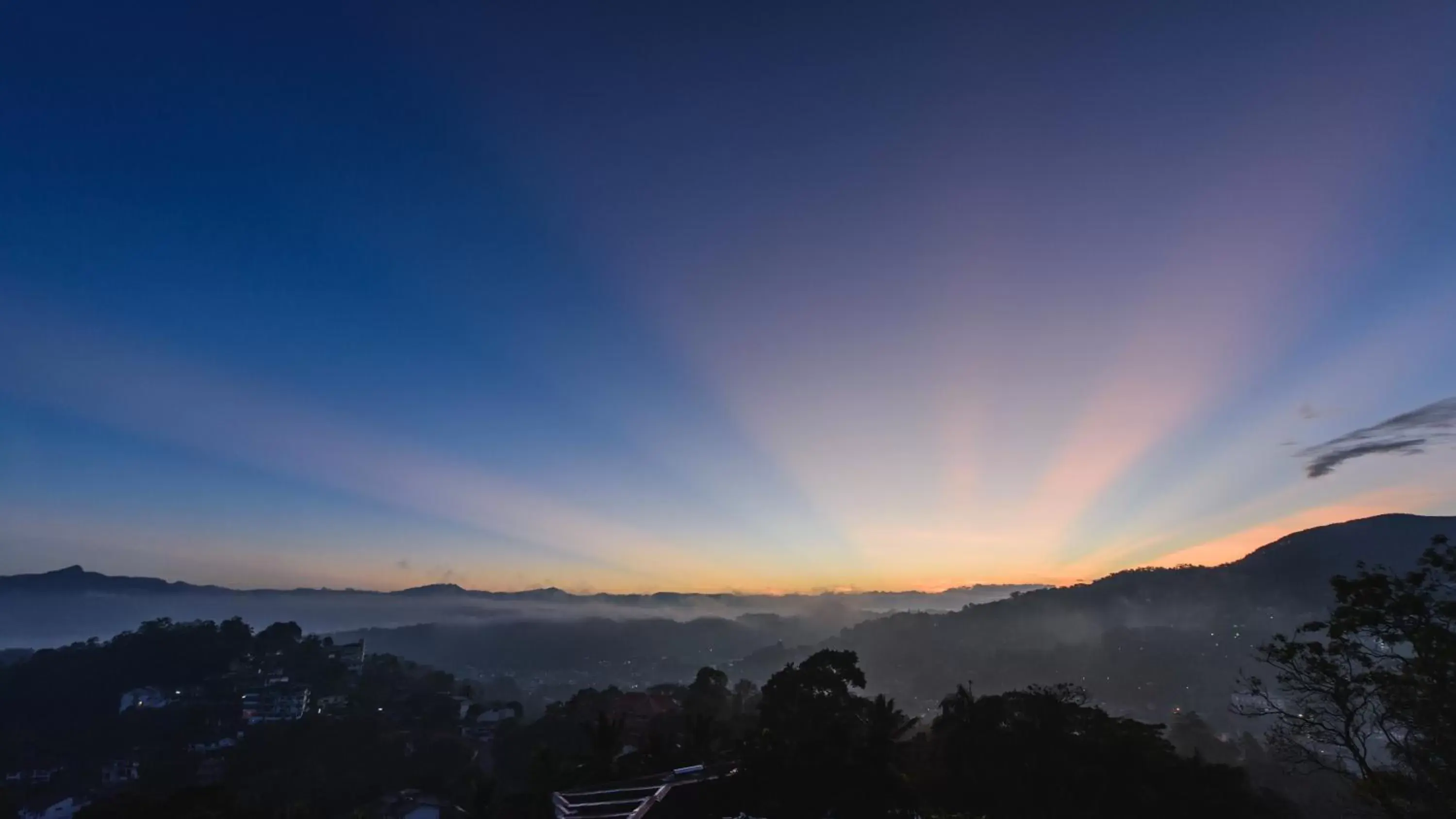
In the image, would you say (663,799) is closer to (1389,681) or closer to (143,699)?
(1389,681)

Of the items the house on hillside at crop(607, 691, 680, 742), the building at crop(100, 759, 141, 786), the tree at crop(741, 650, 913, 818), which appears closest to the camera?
the tree at crop(741, 650, 913, 818)

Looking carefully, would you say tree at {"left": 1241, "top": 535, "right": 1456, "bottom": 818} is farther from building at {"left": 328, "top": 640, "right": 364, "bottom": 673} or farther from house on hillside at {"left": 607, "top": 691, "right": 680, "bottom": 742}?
building at {"left": 328, "top": 640, "right": 364, "bottom": 673}

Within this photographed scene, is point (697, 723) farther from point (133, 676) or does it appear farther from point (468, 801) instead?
point (133, 676)

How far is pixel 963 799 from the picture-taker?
30.6 meters

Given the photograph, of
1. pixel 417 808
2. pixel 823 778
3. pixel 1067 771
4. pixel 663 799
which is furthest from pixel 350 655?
pixel 823 778

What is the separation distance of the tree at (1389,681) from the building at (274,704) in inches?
3836

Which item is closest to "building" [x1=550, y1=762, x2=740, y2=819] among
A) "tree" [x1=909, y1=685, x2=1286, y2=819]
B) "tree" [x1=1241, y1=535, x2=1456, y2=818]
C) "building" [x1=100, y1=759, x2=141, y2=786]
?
"tree" [x1=909, y1=685, x2=1286, y2=819]

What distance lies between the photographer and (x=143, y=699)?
3236 inches

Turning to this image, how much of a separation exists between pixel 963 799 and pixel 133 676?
108 metres

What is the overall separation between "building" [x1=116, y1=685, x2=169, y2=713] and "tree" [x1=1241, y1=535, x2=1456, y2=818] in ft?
355

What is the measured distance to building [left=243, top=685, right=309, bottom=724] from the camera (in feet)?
268

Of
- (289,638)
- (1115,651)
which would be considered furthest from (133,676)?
(1115,651)

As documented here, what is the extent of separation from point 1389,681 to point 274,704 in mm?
105178

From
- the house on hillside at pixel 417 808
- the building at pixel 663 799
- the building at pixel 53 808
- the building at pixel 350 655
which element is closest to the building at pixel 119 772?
the building at pixel 53 808
